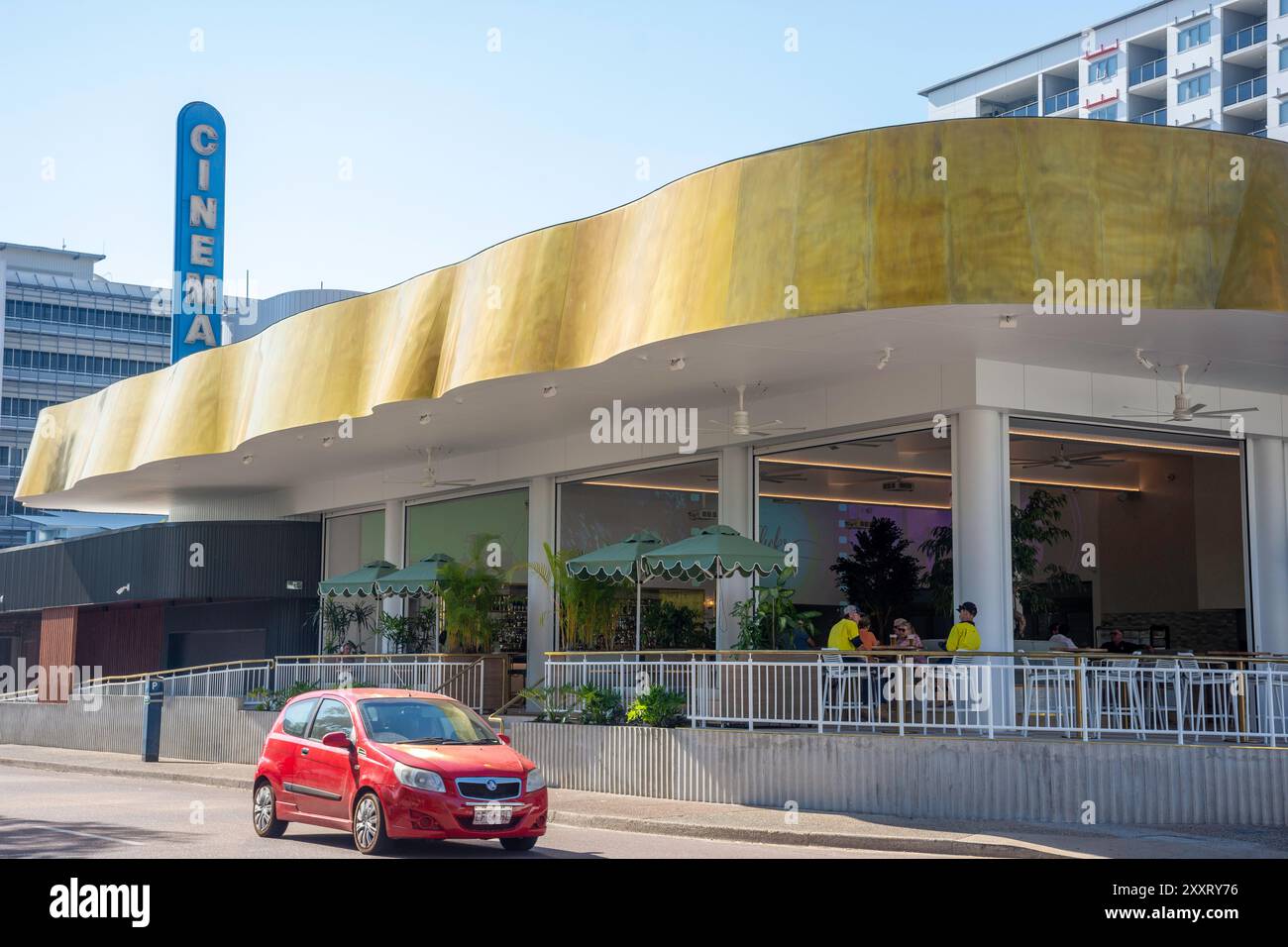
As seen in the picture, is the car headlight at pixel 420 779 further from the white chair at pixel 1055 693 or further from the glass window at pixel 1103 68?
the glass window at pixel 1103 68

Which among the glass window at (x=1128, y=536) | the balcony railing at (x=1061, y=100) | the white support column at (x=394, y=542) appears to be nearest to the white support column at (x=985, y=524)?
the glass window at (x=1128, y=536)

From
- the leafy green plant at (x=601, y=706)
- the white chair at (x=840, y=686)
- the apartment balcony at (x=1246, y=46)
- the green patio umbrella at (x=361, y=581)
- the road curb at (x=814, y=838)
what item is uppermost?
the apartment balcony at (x=1246, y=46)

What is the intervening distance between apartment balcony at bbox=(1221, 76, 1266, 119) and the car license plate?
82620 millimetres

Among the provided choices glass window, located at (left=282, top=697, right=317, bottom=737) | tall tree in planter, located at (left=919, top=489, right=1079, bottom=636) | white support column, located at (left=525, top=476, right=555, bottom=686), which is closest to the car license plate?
glass window, located at (left=282, top=697, right=317, bottom=737)

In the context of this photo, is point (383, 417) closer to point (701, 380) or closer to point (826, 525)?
point (701, 380)

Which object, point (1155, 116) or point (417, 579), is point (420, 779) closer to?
point (417, 579)

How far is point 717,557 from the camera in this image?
2050 cm

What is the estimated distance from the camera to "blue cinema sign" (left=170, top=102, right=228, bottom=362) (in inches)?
1566

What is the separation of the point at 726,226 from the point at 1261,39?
77.3 metres

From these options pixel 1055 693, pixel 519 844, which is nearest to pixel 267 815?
pixel 519 844

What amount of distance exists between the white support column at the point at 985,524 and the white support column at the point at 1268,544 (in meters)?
5.06

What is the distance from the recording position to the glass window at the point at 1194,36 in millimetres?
85125

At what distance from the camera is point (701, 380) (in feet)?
70.4

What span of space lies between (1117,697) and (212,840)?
401 inches
